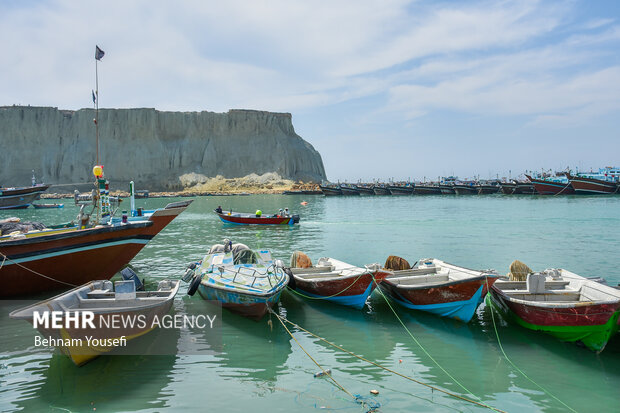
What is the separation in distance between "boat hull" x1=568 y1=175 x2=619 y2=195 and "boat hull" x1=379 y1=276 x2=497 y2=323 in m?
80.3

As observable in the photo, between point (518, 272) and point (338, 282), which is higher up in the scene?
point (518, 272)

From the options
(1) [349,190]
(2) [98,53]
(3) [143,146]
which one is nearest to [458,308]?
(2) [98,53]

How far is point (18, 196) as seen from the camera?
60562mm

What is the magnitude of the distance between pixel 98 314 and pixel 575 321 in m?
10.1

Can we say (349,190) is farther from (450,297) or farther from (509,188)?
(450,297)

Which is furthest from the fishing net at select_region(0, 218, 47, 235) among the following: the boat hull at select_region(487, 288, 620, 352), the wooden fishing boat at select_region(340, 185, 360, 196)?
the wooden fishing boat at select_region(340, 185, 360, 196)

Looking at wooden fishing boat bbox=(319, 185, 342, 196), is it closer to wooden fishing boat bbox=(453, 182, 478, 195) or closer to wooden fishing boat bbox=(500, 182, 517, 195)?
wooden fishing boat bbox=(453, 182, 478, 195)

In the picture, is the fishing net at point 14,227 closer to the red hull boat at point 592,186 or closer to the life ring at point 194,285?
the life ring at point 194,285

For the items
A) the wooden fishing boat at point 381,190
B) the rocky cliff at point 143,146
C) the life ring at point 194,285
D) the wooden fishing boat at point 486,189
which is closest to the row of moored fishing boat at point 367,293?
the life ring at point 194,285

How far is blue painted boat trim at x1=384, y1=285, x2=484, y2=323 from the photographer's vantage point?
37.3 ft

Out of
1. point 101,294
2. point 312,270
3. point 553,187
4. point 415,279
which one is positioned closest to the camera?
point 101,294

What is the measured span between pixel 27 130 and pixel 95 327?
111 meters

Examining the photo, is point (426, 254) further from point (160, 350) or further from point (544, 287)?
point (160, 350)

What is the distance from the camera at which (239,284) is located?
11945 mm
